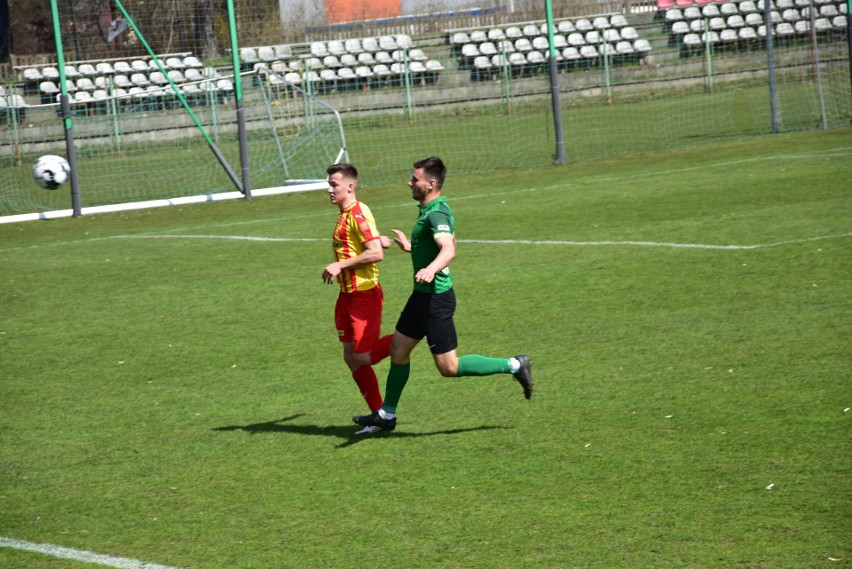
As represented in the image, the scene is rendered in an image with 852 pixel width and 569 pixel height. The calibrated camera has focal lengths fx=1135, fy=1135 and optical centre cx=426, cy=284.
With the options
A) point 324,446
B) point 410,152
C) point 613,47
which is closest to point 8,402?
point 324,446

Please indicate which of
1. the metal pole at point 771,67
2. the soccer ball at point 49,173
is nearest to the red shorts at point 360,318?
the soccer ball at point 49,173

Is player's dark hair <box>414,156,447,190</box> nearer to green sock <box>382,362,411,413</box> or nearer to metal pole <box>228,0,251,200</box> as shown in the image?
green sock <box>382,362,411,413</box>

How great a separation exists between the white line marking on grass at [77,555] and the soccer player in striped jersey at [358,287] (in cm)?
237

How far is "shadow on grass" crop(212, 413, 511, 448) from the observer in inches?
271

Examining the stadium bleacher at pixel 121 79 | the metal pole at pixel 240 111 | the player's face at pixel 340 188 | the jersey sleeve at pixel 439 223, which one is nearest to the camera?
the jersey sleeve at pixel 439 223

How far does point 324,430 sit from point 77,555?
7.15 ft

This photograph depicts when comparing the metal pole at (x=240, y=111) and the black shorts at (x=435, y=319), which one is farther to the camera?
the metal pole at (x=240, y=111)

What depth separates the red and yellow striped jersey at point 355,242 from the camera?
7168mm

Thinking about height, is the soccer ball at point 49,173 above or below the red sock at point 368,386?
above

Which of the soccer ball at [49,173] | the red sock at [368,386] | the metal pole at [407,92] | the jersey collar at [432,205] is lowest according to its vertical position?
the red sock at [368,386]

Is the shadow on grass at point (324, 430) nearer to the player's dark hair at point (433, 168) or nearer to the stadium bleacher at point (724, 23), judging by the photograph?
the player's dark hair at point (433, 168)

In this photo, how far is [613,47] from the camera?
1282 inches

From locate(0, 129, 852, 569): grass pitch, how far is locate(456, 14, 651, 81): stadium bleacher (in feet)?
56.9

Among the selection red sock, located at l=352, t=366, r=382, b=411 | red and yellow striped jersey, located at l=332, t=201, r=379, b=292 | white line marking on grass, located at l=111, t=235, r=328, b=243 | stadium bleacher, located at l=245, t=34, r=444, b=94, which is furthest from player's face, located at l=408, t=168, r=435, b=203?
stadium bleacher, located at l=245, t=34, r=444, b=94
